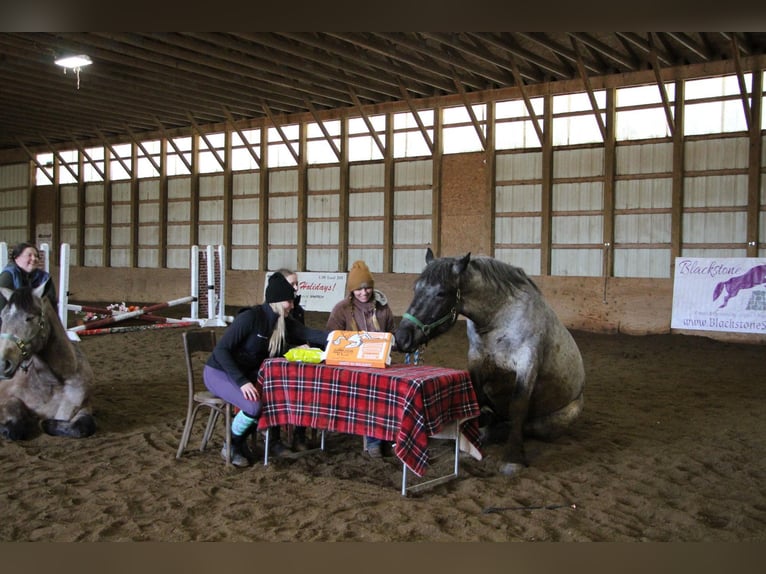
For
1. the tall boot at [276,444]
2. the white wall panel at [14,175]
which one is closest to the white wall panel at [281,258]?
the white wall panel at [14,175]

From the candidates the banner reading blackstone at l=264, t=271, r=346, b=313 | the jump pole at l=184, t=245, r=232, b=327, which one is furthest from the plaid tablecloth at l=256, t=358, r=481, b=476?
the banner reading blackstone at l=264, t=271, r=346, b=313

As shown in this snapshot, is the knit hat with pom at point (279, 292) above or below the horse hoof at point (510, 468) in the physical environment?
above

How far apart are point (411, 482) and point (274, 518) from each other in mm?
976

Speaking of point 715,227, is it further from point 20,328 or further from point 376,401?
point 20,328

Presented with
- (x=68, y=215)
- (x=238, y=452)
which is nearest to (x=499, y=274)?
(x=238, y=452)

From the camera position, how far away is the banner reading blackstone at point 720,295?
1055cm

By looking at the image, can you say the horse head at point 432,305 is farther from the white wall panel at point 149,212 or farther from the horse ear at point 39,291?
the white wall panel at point 149,212

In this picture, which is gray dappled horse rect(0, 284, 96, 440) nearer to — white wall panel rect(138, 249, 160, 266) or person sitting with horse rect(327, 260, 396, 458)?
person sitting with horse rect(327, 260, 396, 458)

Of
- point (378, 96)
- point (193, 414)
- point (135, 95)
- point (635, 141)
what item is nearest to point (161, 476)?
point (193, 414)

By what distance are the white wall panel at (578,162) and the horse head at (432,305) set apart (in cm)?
916

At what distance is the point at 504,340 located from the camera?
4508mm

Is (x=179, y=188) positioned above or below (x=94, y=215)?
above

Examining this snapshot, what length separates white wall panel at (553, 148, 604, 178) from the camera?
12625mm

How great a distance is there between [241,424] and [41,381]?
171cm
